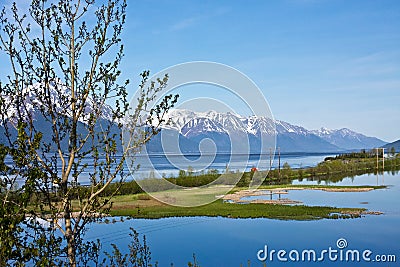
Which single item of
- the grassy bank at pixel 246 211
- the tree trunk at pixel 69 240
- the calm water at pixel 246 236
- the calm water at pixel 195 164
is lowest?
the calm water at pixel 246 236

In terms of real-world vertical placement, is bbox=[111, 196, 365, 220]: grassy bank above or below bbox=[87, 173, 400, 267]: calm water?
above

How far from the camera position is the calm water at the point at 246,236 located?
12.5 metres

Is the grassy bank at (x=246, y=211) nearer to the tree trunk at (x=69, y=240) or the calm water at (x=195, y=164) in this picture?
the calm water at (x=195, y=164)

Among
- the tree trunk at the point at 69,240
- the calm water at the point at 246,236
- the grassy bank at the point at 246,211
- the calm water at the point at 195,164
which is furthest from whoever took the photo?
the grassy bank at the point at 246,211

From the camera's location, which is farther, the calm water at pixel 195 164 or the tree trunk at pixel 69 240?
the calm water at pixel 195 164

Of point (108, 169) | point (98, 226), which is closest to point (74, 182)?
point (108, 169)

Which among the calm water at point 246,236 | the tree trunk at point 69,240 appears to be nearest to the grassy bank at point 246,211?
the calm water at point 246,236

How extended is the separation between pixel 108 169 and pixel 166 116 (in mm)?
517

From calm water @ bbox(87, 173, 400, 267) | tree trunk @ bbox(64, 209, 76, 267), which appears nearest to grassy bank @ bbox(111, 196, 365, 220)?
calm water @ bbox(87, 173, 400, 267)

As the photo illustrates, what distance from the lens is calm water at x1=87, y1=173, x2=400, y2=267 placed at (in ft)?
41.1

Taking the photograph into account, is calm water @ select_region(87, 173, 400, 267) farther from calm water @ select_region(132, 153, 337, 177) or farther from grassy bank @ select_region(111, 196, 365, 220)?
calm water @ select_region(132, 153, 337, 177)

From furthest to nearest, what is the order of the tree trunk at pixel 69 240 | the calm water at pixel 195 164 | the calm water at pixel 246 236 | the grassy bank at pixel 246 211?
1. the grassy bank at pixel 246 211
2. the calm water at pixel 246 236
3. the calm water at pixel 195 164
4. the tree trunk at pixel 69 240

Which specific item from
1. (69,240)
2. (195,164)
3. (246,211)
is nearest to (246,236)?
(246,211)

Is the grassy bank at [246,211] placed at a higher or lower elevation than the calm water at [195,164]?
lower
